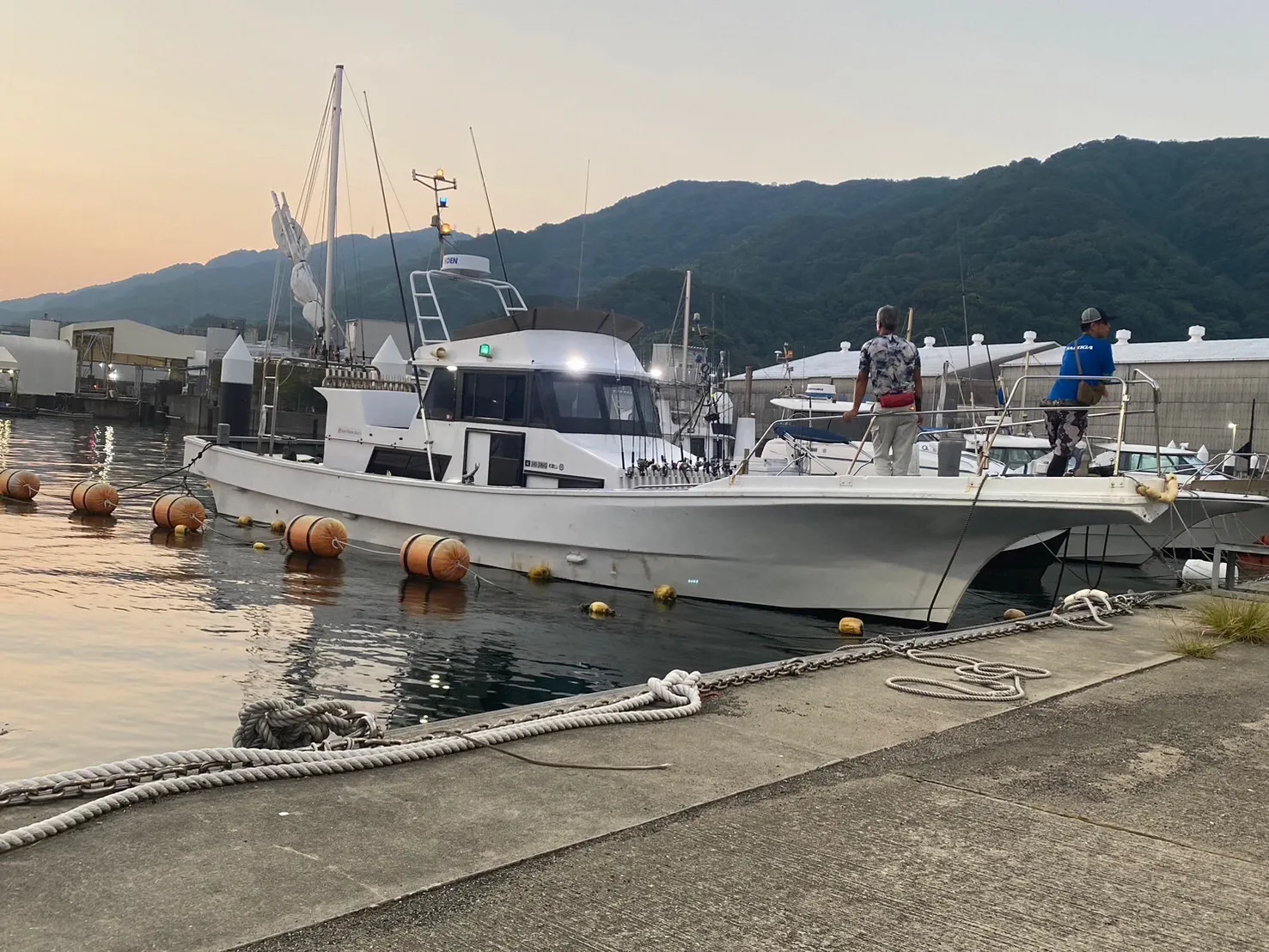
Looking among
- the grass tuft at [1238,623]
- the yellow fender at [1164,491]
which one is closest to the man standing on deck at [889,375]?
the yellow fender at [1164,491]

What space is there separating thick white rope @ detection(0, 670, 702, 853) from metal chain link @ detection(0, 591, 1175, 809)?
14 mm

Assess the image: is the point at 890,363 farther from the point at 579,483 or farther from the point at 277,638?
the point at 277,638

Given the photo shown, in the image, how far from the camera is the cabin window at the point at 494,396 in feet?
43.6

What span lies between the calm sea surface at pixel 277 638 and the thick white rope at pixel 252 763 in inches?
104

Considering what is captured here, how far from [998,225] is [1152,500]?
82942 mm

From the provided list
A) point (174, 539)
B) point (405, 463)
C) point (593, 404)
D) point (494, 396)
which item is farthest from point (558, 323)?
point (174, 539)

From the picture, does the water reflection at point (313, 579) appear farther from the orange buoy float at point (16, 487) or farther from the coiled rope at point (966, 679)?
the orange buoy float at point (16, 487)

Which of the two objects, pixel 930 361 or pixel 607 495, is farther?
pixel 930 361

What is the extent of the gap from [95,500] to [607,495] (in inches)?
421

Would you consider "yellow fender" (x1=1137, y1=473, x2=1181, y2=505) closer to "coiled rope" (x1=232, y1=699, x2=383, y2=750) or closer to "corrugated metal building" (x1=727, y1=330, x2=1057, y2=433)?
"coiled rope" (x1=232, y1=699, x2=383, y2=750)

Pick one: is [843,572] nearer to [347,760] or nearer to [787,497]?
[787,497]

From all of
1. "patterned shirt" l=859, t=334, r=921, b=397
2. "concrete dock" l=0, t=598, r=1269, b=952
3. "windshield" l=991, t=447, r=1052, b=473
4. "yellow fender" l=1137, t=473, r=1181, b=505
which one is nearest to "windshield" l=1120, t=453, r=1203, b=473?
"windshield" l=991, t=447, r=1052, b=473

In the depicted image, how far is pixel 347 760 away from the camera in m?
3.83

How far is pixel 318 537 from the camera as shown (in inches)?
559
